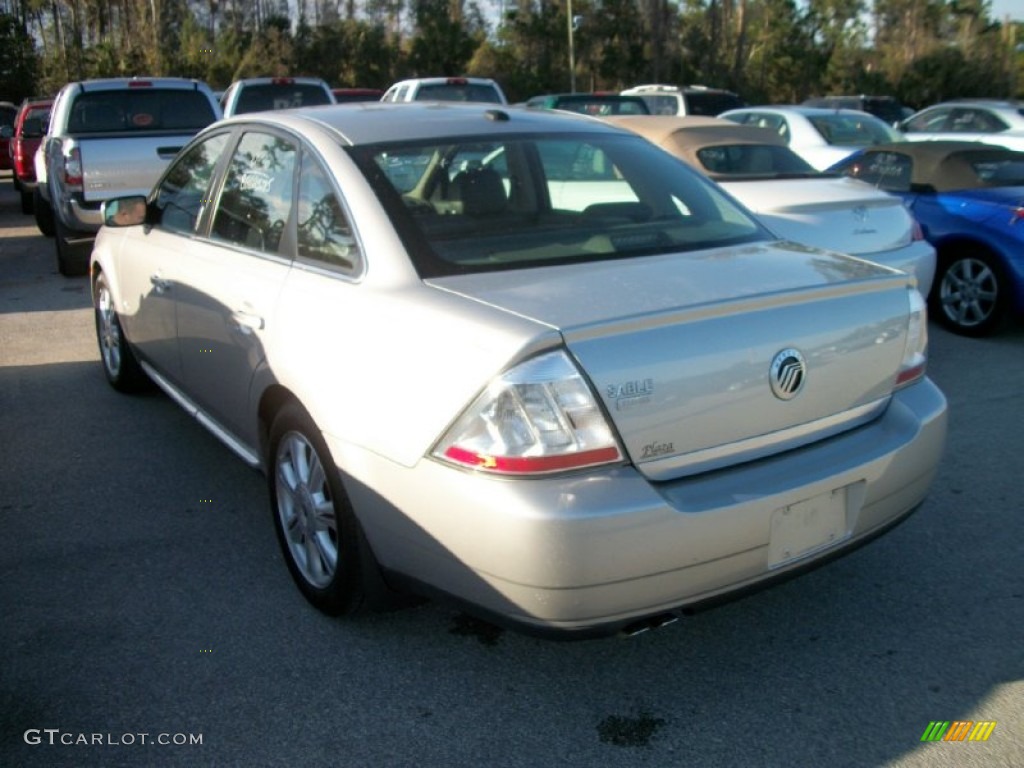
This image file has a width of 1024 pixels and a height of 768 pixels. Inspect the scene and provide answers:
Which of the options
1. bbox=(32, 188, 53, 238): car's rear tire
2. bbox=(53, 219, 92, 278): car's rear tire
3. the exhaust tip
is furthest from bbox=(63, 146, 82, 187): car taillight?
the exhaust tip

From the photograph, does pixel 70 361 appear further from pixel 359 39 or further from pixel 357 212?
pixel 359 39

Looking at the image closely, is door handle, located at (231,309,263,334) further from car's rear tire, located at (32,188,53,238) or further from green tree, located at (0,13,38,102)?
green tree, located at (0,13,38,102)

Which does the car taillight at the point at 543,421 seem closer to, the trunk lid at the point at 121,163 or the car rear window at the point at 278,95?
the trunk lid at the point at 121,163

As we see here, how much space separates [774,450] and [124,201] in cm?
362

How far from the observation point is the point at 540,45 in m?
43.0

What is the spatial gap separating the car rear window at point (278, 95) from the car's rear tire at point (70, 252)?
4.23m

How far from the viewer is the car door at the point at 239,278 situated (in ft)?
12.6

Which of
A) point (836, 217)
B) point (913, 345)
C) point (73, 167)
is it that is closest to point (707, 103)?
point (73, 167)

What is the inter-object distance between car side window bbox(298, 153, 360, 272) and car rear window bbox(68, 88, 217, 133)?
24.4 ft

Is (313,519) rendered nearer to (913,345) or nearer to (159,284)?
(159,284)

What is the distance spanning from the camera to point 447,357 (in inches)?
112

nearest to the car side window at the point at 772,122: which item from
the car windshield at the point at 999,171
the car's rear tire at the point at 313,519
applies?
the car windshield at the point at 999,171

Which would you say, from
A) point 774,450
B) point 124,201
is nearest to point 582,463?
point 774,450

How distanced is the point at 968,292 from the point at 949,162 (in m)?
1.20
